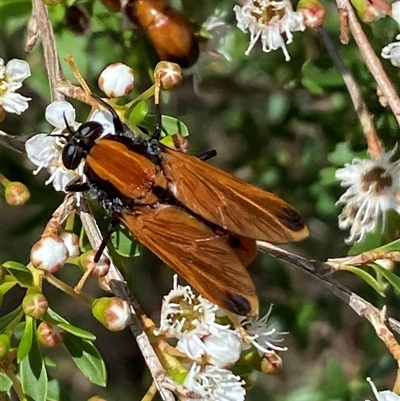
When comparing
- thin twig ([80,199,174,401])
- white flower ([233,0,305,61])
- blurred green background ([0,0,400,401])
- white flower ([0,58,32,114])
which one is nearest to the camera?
thin twig ([80,199,174,401])

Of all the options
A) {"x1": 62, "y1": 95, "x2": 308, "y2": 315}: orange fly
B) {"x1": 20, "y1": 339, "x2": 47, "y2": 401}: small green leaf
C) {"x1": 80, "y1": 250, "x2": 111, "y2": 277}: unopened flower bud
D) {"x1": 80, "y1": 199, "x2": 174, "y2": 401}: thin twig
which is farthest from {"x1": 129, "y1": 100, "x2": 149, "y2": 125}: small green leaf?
{"x1": 20, "y1": 339, "x2": 47, "y2": 401}: small green leaf

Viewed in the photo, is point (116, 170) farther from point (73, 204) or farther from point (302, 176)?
point (302, 176)

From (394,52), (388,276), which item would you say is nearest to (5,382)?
(388,276)

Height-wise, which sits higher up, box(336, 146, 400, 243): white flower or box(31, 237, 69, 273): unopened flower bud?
box(31, 237, 69, 273): unopened flower bud

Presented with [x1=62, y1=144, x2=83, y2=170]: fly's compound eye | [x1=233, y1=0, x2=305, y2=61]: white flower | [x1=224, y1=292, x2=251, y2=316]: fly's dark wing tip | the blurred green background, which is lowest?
the blurred green background

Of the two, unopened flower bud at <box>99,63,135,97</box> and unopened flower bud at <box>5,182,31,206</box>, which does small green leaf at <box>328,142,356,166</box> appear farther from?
unopened flower bud at <box>5,182,31,206</box>

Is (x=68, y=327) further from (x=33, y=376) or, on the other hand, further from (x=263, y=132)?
(x=263, y=132)
